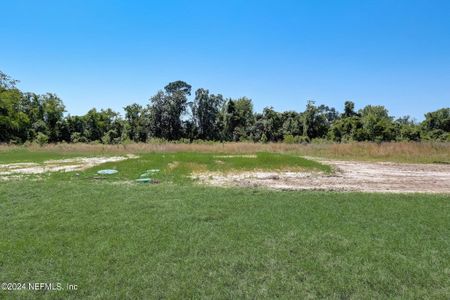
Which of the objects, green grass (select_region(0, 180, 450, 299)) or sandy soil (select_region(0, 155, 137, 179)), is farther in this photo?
sandy soil (select_region(0, 155, 137, 179))

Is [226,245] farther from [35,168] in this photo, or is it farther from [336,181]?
[35,168]

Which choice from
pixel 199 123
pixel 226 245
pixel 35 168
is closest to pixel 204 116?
pixel 199 123

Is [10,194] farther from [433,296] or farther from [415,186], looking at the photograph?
[415,186]

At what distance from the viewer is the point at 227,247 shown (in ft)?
16.9

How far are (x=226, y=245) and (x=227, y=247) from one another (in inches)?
3.1

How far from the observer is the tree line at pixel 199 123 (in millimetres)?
49281

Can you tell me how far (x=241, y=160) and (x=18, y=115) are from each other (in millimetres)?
42152

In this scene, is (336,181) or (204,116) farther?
(204,116)

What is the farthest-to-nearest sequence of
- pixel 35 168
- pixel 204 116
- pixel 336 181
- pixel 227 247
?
pixel 204 116 → pixel 35 168 → pixel 336 181 → pixel 227 247

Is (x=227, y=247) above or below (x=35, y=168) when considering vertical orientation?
above

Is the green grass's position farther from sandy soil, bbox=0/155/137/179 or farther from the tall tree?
the tall tree

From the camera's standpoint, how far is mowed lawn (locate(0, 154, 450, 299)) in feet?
13.1

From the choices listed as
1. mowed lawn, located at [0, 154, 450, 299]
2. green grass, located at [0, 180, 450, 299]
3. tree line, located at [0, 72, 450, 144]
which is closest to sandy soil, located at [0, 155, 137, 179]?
mowed lawn, located at [0, 154, 450, 299]

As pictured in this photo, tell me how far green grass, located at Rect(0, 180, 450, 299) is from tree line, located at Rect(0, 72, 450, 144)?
41.1m
